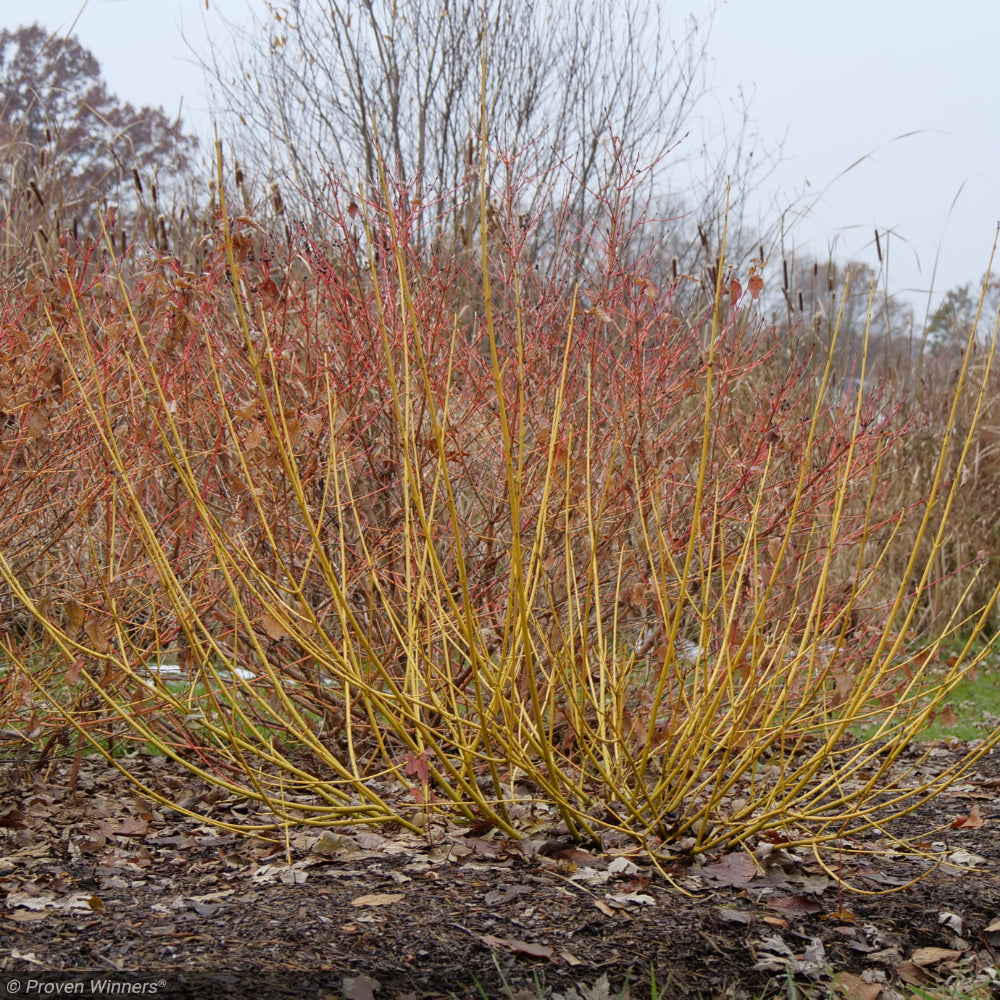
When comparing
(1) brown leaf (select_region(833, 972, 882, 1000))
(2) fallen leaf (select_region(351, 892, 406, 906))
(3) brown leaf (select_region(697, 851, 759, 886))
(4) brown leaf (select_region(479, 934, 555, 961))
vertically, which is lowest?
(2) fallen leaf (select_region(351, 892, 406, 906))

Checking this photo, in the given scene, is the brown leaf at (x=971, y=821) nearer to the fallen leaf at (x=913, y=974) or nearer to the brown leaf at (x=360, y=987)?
the fallen leaf at (x=913, y=974)

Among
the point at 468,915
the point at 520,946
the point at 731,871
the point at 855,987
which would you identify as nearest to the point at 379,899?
the point at 468,915

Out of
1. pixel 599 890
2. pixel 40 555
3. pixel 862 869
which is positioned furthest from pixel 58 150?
pixel 862 869

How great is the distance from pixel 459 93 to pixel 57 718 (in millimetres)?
8064

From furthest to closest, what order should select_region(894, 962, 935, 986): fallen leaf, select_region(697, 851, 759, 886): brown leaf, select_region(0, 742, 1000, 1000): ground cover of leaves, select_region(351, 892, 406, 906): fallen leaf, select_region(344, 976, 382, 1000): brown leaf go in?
select_region(697, 851, 759, 886): brown leaf, select_region(351, 892, 406, 906): fallen leaf, select_region(894, 962, 935, 986): fallen leaf, select_region(0, 742, 1000, 1000): ground cover of leaves, select_region(344, 976, 382, 1000): brown leaf

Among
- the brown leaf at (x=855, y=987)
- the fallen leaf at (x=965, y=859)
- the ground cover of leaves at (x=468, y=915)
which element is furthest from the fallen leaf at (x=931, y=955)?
the fallen leaf at (x=965, y=859)

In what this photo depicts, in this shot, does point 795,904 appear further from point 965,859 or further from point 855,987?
point 965,859

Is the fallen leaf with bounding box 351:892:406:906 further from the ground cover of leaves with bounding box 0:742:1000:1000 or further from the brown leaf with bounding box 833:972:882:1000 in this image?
the brown leaf with bounding box 833:972:882:1000

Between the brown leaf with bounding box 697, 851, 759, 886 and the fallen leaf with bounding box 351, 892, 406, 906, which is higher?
the brown leaf with bounding box 697, 851, 759, 886

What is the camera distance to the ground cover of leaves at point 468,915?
1981 millimetres

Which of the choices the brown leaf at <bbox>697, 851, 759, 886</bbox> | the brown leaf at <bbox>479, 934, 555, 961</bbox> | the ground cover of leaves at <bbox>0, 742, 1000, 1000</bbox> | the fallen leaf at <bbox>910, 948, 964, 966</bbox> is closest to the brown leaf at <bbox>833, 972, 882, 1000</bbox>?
the ground cover of leaves at <bbox>0, 742, 1000, 1000</bbox>

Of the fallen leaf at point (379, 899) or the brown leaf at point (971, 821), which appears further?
the brown leaf at point (971, 821)

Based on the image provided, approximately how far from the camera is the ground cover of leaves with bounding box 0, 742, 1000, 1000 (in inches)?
78.0

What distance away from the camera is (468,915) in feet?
7.39
